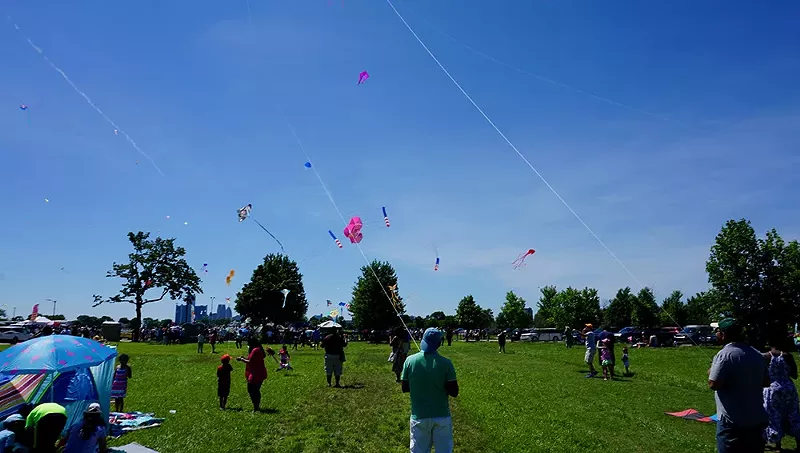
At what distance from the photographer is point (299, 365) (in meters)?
27.2

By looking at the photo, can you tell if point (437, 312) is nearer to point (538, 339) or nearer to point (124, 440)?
point (538, 339)

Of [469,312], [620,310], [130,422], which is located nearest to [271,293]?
[469,312]

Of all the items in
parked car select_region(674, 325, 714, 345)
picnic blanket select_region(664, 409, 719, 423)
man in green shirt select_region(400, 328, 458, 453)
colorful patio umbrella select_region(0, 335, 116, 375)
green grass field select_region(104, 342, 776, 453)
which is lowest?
parked car select_region(674, 325, 714, 345)

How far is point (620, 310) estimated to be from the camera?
108 meters

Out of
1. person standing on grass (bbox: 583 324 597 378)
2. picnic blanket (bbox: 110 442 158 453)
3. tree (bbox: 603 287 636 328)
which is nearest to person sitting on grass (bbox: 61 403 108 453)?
picnic blanket (bbox: 110 442 158 453)

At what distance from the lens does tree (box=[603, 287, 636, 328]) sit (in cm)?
10581

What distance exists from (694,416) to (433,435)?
9.01m

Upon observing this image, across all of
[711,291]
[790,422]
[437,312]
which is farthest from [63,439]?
[437,312]

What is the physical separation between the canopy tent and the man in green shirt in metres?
6.69

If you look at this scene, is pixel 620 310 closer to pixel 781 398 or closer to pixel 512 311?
pixel 512 311

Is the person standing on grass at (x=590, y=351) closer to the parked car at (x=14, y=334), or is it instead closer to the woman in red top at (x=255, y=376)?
the woman in red top at (x=255, y=376)

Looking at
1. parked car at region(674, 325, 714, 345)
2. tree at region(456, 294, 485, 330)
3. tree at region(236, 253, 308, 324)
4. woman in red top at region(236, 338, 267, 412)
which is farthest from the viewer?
tree at region(456, 294, 485, 330)

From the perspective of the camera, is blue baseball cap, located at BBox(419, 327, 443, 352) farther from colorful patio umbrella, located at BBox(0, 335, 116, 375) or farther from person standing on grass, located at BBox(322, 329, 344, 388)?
person standing on grass, located at BBox(322, 329, 344, 388)

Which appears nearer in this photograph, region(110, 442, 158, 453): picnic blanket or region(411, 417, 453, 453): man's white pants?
region(411, 417, 453, 453): man's white pants
